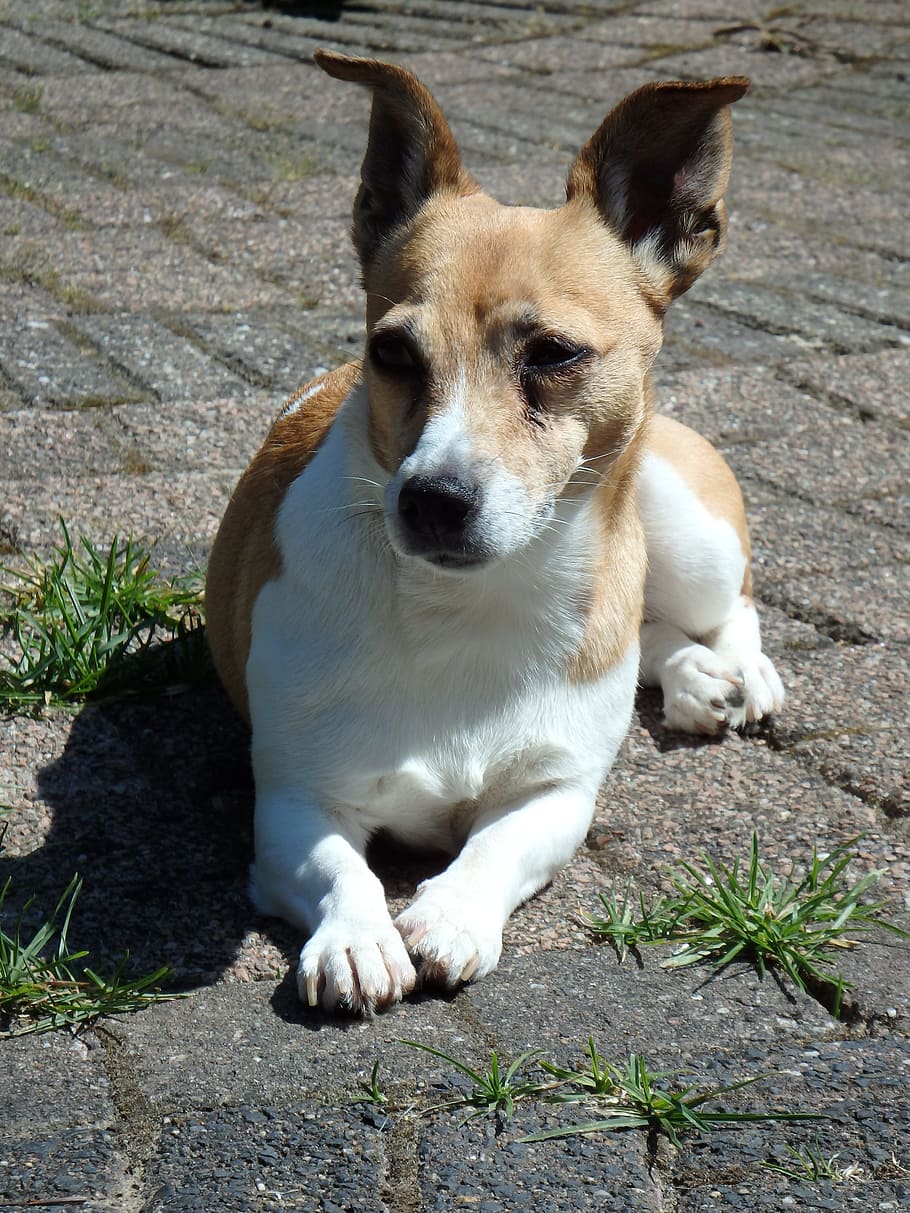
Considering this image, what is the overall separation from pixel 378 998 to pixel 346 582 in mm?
861

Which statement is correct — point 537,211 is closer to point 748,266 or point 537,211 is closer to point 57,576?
point 57,576

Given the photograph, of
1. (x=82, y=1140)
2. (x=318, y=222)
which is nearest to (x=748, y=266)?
(x=318, y=222)

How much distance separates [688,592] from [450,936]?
1.50m

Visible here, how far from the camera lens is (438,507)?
2.50 metres

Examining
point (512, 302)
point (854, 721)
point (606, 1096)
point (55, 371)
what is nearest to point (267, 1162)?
point (606, 1096)

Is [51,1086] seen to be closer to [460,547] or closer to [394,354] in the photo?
[460,547]

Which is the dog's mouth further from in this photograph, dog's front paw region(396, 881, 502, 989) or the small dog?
dog's front paw region(396, 881, 502, 989)

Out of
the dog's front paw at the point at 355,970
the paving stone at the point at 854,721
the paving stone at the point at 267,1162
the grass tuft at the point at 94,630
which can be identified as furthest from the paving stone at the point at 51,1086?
the paving stone at the point at 854,721

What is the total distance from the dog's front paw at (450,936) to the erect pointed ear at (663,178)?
4.50 ft

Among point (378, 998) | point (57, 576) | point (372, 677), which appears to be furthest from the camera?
point (57, 576)

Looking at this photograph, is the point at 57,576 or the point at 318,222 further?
the point at 318,222

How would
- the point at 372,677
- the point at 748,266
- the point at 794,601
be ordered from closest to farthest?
the point at 372,677
the point at 794,601
the point at 748,266

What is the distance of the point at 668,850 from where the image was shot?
307cm

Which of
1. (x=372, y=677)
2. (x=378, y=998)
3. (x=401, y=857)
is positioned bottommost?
(x=401, y=857)
